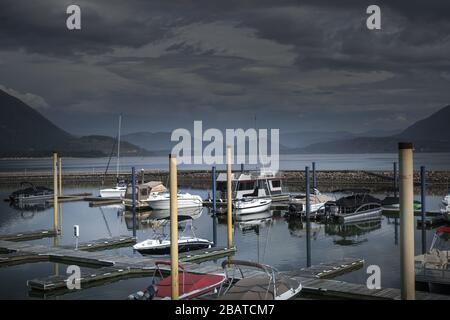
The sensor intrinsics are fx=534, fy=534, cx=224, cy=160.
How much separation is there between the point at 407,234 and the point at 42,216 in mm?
39213

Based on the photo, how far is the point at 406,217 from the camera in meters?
11.9

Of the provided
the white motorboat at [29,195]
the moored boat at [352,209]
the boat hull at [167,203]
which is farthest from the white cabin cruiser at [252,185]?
the white motorboat at [29,195]

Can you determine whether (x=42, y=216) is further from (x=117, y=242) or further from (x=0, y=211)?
(x=117, y=242)

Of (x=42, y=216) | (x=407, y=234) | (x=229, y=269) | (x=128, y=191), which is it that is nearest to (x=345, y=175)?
(x=128, y=191)

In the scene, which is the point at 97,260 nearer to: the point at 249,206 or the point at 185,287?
the point at 185,287

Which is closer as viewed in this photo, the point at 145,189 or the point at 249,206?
the point at 249,206

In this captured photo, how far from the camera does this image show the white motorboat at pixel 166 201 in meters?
46.4

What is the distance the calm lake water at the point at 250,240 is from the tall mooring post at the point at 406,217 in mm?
7505

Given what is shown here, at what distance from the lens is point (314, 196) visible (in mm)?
41656

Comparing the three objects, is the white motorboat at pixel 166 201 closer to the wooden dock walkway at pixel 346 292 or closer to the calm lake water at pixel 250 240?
→ the calm lake water at pixel 250 240

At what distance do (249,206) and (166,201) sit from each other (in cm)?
765

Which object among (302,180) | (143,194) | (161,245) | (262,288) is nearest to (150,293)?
(262,288)

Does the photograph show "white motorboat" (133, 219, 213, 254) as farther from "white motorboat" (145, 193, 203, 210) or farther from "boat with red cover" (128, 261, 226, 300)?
"white motorboat" (145, 193, 203, 210)
